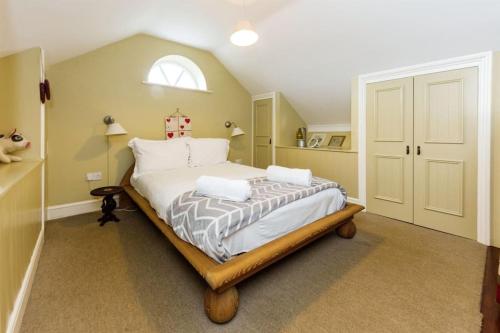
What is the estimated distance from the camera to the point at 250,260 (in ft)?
4.80

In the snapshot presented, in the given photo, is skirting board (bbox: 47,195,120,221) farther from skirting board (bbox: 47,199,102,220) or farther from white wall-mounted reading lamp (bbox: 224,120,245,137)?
white wall-mounted reading lamp (bbox: 224,120,245,137)

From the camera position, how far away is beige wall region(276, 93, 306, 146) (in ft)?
14.7

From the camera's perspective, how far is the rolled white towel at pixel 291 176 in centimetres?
223

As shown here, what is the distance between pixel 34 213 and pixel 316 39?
3387mm

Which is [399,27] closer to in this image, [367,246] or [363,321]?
[367,246]

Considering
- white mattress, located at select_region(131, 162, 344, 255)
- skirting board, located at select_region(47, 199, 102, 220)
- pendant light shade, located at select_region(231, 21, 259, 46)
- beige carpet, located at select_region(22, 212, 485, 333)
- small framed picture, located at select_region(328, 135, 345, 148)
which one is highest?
pendant light shade, located at select_region(231, 21, 259, 46)

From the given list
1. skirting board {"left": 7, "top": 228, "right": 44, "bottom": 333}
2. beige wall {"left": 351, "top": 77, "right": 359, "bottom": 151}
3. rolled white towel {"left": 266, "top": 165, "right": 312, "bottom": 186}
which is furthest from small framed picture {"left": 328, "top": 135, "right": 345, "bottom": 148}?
skirting board {"left": 7, "top": 228, "right": 44, "bottom": 333}

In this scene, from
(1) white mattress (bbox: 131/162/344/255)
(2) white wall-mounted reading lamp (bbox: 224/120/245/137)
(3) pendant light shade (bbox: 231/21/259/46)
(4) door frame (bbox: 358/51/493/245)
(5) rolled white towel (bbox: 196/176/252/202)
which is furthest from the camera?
(2) white wall-mounted reading lamp (bbox: 224/120/245/137)

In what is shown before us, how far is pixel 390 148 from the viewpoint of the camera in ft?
9.96

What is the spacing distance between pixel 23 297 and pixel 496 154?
383cm

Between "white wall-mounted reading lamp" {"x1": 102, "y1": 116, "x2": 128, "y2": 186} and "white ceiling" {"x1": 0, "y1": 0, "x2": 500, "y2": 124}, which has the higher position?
"white ceiling" {"x1": 0, "y1": 0, "x2": 500, "y2": 124}

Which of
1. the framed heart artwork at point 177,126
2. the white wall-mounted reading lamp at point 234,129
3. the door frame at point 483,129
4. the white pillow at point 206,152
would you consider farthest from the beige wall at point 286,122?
the door frame at point 483,129

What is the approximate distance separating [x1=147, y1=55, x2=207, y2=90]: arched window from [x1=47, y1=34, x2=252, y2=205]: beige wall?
0.10 m

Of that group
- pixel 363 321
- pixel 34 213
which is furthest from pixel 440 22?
pixel 34 213
